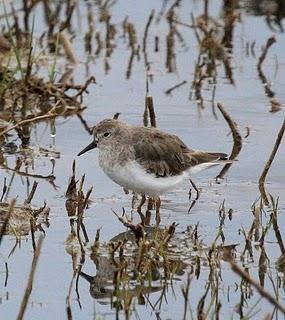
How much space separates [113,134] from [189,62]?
363cm

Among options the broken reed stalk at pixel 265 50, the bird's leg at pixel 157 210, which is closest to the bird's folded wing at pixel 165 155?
the bird's leg at pixel 157 210

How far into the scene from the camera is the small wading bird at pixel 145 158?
287 inches

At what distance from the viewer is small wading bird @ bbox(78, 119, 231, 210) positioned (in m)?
7.28

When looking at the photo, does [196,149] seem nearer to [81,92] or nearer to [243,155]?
[243,155]

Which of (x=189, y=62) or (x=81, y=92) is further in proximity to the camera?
(x=189, y=62)

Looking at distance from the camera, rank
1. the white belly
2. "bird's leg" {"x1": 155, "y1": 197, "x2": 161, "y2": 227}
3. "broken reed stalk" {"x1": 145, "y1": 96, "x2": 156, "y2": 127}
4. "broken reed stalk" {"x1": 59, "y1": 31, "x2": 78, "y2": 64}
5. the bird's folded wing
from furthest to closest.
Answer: "broken reed stalk" {"x1": 59, "y1": 31, "x2": 78, "y2": 64}
"broken reed stalk" {"x1": 145, "y1": 96, "x2": 156, "y2": 127}
the bird's folded wing
the white belly
"bird's leg" {"x1": 155, "y1": 197, "x2": 161, "y2": 227}

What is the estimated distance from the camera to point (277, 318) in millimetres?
5492

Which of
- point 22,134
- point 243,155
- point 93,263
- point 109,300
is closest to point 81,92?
point 22,134

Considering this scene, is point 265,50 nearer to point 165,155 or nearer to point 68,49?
point 68,49

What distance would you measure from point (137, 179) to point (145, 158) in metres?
0.25

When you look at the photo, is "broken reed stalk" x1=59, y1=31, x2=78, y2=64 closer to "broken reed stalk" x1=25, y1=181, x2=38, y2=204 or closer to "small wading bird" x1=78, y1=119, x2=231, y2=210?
"small wading bird" x1=78, y1=119, x2=231, y2=210

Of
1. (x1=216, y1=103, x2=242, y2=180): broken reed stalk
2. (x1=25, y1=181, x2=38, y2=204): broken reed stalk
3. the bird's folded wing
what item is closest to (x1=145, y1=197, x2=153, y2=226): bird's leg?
the bird's folded wing

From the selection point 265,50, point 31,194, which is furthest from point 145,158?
point 265,50

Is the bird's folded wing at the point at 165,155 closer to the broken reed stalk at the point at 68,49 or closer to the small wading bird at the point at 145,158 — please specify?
the small wading bird at the point at 145,158
